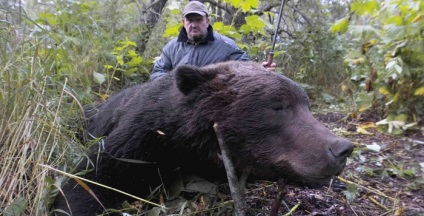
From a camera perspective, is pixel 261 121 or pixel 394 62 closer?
pixel 261 121

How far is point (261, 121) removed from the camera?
2.33 metres

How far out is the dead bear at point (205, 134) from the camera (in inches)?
89.2

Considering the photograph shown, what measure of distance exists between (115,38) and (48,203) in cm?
394

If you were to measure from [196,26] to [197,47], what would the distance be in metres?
0.23

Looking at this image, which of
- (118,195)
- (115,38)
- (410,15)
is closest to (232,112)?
(118,195)

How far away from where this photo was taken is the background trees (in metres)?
2.36

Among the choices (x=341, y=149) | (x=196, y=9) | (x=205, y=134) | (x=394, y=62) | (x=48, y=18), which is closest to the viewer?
(x=341, y=149)

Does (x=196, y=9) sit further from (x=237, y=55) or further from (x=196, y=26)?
(x=237, y=55)

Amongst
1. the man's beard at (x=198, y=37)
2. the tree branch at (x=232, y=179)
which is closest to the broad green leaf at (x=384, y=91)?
the man's beard at (x=198, y=37)

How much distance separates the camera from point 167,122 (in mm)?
2576

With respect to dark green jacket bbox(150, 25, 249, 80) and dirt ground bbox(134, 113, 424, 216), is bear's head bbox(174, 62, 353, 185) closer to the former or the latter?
dirt ground bbox(134, 113, 424, 216)

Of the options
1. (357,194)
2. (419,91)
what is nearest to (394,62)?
(419,91)

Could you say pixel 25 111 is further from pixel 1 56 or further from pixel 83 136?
pixel 83 136

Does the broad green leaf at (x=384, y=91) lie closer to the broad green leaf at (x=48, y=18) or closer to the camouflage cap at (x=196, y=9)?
the camouflage cap at (x=196, y=9)
